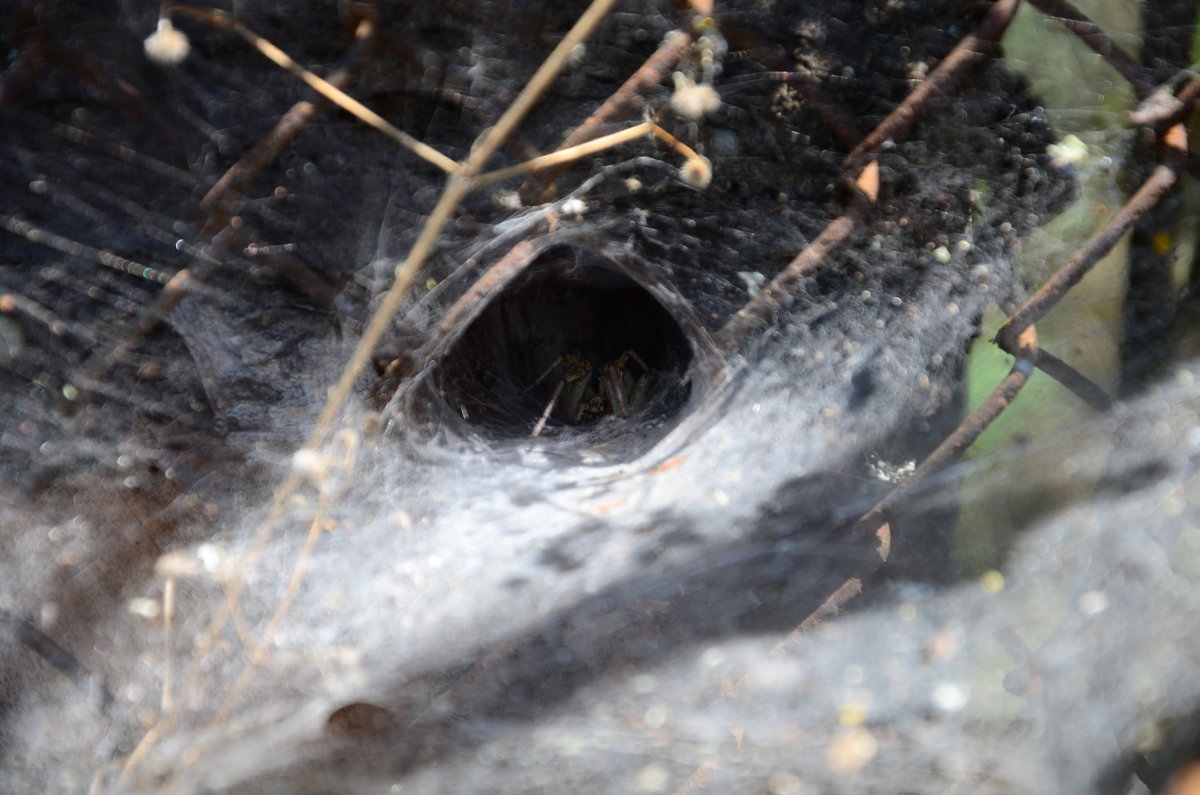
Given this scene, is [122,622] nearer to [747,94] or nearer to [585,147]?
[585,147]

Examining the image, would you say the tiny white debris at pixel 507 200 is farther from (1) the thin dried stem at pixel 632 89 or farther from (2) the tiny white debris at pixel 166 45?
(2) the tiny white debris at pixel 166 45

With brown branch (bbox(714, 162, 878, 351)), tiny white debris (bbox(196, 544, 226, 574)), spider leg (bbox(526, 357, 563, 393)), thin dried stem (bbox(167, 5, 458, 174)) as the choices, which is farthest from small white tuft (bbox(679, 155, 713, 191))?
spider leg (bbox(526, 357, 563, 393))

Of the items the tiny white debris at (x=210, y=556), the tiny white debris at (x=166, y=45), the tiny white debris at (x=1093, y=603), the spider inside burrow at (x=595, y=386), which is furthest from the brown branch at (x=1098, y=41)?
the spider inside burrow at (x=595, y=386)

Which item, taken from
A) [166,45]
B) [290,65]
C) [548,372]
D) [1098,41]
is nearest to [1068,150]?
[1098,41]

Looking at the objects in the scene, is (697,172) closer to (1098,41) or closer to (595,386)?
(1098,41)

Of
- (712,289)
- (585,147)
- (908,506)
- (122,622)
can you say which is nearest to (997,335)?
(908,506)
